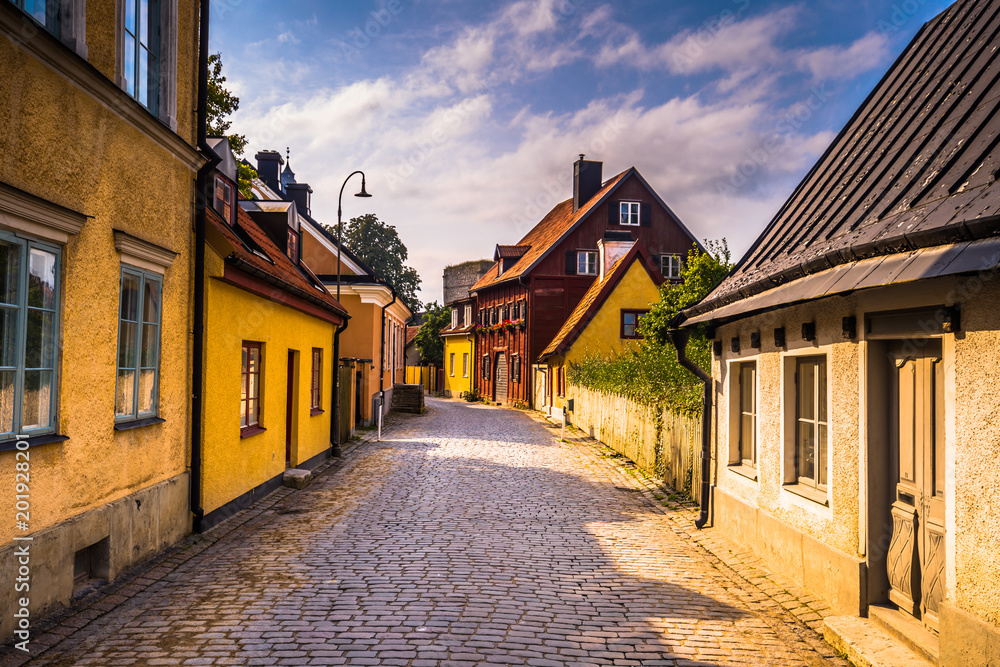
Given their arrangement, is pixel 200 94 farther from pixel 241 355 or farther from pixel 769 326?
pixel 769 326

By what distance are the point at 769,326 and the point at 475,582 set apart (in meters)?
3.97

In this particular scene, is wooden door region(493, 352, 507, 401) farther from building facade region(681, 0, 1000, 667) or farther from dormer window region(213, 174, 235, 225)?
building facade region(681, 0, 1000, 667)

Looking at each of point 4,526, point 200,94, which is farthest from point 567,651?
point 200,94

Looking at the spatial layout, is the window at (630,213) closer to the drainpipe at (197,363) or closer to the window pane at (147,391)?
the drainpipe at (197,363)

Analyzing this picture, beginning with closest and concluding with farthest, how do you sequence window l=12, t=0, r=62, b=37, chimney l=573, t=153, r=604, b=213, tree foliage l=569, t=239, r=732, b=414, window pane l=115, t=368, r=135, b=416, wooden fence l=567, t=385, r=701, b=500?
window l=12, t=0, r=62, b=37
window pane l=115, t=368, r=135, b=416
wooden fence l=567, t=385, r=701, b=500
tree foliage l=569, t=239, r=732, b=414
chimney l=573, t=153, r=604, b=213

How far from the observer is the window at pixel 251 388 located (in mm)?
10338

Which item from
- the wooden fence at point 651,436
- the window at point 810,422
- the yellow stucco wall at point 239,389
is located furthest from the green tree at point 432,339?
the window at point 810,422

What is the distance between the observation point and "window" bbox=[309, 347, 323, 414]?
14.6m

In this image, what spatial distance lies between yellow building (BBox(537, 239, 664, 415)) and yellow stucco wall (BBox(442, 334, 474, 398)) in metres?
16.8

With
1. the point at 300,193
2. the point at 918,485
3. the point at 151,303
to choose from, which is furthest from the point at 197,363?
the point at 300,193

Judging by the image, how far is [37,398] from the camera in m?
5.36

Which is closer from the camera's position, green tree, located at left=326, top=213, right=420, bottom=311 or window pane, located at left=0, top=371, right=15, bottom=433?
window pane, located at left=0, top=371, right=15, bottom=433

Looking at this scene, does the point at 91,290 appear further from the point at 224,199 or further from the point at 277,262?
the point at 277,262

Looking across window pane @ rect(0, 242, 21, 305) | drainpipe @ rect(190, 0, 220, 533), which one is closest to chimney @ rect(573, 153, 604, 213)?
drainpipe @ rect(190, 0, 220, 533)
